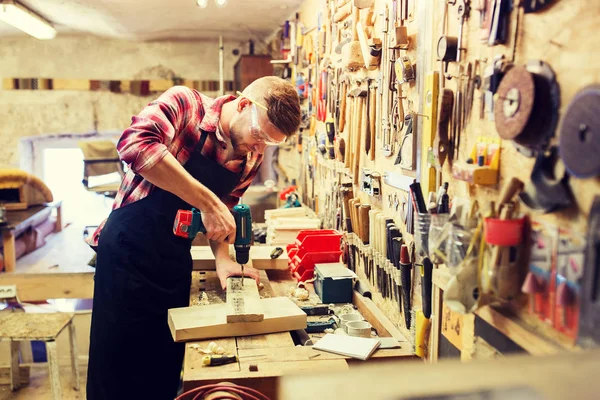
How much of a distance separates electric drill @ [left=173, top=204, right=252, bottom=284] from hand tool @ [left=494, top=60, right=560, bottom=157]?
54.2 inches

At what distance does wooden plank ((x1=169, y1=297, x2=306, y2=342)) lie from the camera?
195cm

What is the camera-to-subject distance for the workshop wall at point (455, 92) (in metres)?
1.05

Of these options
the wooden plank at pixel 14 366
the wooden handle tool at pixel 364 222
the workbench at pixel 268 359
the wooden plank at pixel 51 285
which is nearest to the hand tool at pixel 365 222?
the wooden handle tool at pixel 364 222

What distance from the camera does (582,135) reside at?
99 centimetres

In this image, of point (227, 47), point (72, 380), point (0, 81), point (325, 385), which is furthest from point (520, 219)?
point (0, 81)

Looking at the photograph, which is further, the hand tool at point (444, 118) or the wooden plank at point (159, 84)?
the wooden plank at point (159, 84)

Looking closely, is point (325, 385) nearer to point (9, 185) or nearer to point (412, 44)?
point (412, 44)

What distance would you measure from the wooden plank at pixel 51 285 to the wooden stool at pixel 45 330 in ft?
0.81

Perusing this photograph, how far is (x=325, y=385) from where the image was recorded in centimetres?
55

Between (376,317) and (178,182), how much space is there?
3.21 ft

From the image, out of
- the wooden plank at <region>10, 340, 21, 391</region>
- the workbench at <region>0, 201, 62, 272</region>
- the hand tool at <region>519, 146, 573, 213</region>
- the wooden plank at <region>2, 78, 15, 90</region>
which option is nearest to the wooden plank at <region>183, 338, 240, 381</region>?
the hand tool at <region>519, 146, 573, 213</region>

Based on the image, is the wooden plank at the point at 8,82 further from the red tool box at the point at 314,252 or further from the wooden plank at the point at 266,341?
the wooden plank at the point at 266,341

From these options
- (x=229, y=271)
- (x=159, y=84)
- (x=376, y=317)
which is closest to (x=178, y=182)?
(x=229, y=271)

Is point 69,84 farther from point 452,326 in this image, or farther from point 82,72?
point 452,326
